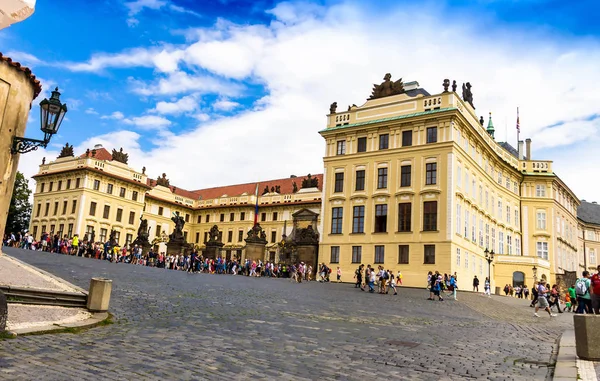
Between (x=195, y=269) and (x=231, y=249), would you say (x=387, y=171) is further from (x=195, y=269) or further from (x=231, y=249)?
(x=231, y=249)

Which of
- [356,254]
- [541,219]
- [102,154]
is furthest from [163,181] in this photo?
[541,219]

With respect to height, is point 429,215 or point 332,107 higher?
point 332,107

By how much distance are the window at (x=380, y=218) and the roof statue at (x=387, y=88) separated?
36.8ft

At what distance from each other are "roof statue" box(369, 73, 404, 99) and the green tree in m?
52.9

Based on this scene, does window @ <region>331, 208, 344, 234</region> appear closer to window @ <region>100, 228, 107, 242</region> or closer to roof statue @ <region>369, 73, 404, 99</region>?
roof statue @ <region>369, 73, 404, 99</region>

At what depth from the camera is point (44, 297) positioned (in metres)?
11.4

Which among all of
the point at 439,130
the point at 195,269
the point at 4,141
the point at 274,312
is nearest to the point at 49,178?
the point at 195,269

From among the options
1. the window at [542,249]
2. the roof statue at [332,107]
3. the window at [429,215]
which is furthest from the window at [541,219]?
the roof statue at [332,107]

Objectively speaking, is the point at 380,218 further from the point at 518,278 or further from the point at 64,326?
the point at 64,326

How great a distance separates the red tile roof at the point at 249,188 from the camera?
8212 centimetres

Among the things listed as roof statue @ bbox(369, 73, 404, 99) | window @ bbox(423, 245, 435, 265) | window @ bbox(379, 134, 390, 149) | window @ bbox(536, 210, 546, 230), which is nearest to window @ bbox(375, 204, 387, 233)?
window @ bbox(423, 245, 435, 265)

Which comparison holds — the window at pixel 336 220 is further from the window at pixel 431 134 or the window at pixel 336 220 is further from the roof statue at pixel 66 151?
the roof statue at pixel 66 151

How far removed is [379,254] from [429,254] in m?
4.74

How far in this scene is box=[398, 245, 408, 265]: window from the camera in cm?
4484
